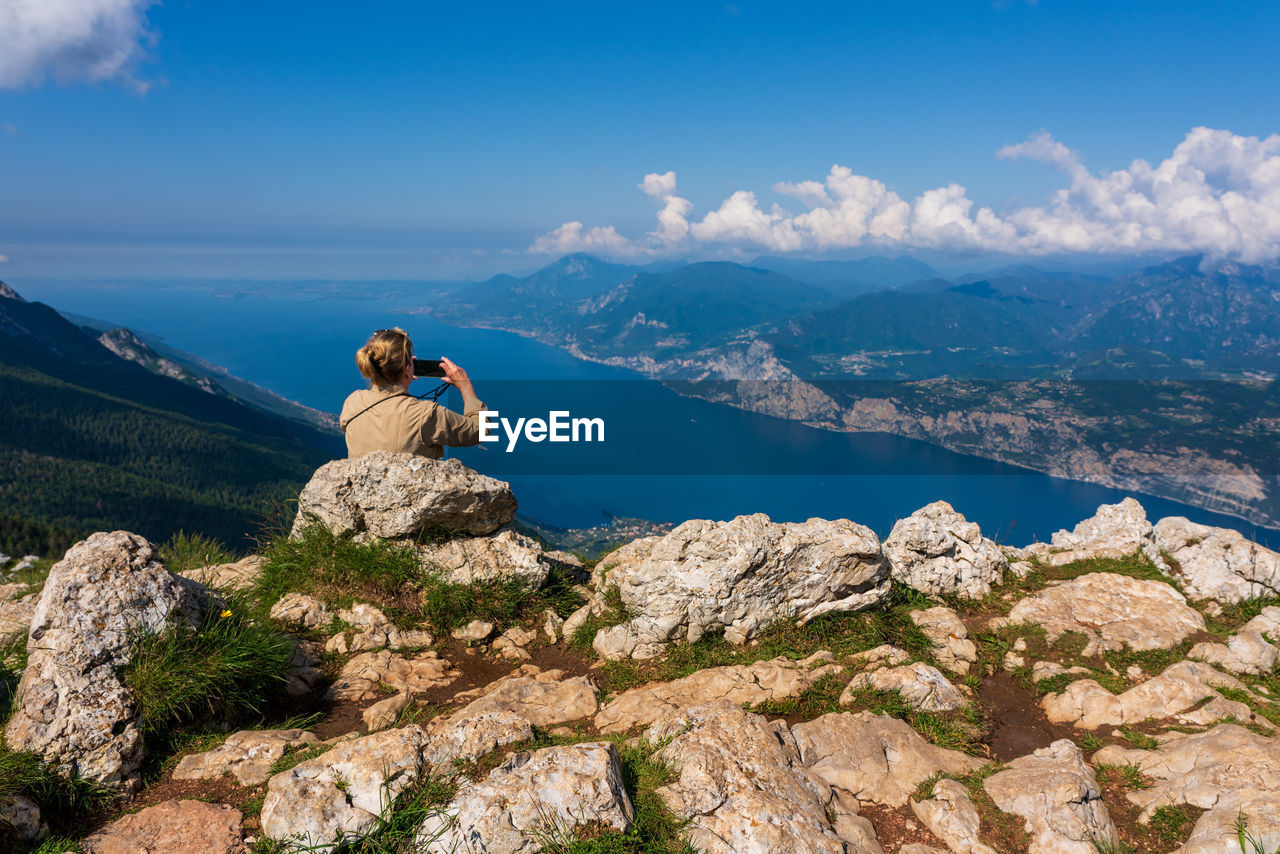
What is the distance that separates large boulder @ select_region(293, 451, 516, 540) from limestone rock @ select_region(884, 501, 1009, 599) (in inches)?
208

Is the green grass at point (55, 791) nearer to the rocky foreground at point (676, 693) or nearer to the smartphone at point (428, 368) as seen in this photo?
the rocky foreground at point (676, 693)

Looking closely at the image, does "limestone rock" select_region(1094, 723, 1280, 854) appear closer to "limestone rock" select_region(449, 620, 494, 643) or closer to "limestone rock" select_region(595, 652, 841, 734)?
"limestone rock" select_region(595, 652, 841, 734)

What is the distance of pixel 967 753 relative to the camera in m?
4.79

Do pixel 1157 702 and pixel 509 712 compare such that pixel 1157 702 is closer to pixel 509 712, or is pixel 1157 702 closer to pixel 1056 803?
pixel 1056 803

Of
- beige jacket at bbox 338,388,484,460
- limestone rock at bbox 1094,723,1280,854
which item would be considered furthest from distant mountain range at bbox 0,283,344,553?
limestone rock at bbox 1094,723,1280,854

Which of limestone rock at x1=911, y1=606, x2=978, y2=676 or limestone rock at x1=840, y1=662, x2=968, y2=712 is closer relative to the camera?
limestone rock at x1=840, y1=662, x2=968, y2=712

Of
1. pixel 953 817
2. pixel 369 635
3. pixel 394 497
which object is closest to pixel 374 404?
pixel 394 497

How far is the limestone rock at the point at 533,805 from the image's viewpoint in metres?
3.19

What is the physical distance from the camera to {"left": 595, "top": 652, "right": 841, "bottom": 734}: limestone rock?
5004 millimetres

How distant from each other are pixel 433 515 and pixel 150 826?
3.89 metres

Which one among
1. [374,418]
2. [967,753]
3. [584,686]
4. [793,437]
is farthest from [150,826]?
[793,437]

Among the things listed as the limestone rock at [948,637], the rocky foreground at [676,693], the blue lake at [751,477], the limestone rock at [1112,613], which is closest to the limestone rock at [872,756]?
the rocky foreground at [676,693]

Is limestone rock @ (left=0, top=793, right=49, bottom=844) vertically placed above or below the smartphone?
below

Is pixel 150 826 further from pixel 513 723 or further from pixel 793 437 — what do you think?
pixel 793 437
